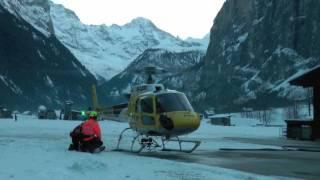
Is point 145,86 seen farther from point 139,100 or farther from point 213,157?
point 213,157

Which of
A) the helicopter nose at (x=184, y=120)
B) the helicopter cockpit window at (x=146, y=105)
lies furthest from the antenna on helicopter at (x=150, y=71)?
the helicopter nose at (x=184, y=120)

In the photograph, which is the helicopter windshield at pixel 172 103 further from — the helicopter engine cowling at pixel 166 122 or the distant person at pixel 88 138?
the distant person at pixel 88 138

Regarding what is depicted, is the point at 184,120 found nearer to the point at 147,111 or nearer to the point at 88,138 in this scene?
the point at 147,111

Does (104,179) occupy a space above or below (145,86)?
below

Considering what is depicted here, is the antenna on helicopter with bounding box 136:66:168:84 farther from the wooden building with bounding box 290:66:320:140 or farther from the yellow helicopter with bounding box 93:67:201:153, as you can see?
the wooden building with bounding box 290:66:320:140

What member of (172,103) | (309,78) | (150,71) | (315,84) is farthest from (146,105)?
(315,84)

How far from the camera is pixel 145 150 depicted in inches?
1044

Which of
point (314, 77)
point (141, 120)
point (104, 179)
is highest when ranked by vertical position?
point (314, 77)

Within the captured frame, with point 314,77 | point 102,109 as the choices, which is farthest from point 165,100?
point 314,77

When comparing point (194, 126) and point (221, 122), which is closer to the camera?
point (194, 126)

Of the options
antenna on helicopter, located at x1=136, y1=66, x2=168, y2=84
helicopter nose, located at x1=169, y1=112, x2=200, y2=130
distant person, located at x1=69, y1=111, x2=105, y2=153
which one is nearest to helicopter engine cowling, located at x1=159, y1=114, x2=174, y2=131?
helicopter nose, located at x1=169, y1=112, x2=200, y2=130

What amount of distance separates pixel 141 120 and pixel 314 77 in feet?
61.0

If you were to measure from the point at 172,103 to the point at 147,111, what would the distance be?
149cm

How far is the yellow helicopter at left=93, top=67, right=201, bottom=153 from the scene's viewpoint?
78.9 feet
